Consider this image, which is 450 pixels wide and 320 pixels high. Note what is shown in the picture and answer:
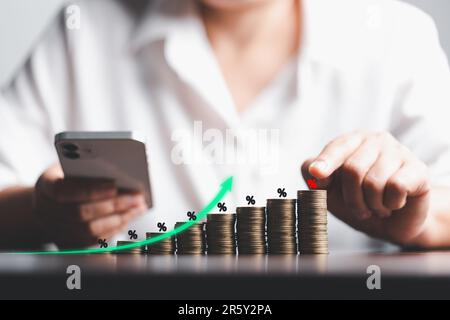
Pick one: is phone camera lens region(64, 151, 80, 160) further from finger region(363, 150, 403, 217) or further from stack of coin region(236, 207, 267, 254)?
finger region(363, 150, 403, 217)

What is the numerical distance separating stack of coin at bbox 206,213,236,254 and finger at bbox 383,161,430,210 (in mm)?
252

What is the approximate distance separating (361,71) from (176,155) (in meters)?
0.55

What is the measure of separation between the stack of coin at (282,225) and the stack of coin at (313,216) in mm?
12

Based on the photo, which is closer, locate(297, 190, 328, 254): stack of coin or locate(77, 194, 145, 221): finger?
locate(297, 190, 328, 254): stack of coin

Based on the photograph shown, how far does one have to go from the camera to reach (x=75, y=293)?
694 millimetres

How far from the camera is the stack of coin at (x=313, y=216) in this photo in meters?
0.93

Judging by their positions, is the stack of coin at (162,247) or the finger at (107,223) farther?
the finger at (107,223)

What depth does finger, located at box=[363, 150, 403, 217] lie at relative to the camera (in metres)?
1.00

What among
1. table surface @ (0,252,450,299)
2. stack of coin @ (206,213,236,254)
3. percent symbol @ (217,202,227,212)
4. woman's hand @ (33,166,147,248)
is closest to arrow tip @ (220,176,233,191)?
percent symbol @ (217,202,227,212)

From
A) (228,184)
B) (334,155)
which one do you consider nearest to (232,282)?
(334,155)

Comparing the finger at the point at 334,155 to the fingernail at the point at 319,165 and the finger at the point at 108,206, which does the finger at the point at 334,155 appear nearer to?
the fingernail at the point at 319,165

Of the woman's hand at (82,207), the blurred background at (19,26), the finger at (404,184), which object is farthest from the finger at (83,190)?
the blurred background at (19,26)

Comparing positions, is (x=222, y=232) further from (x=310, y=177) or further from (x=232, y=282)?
(x=232, y=282)

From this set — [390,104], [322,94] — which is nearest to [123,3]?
[322,94]
